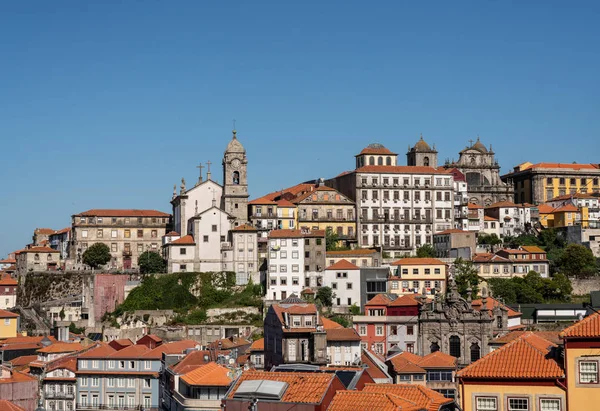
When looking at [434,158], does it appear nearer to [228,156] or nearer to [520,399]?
[228,156]

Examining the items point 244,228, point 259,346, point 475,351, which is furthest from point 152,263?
point 475,351

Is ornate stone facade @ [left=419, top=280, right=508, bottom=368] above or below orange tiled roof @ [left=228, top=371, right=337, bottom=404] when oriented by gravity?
below

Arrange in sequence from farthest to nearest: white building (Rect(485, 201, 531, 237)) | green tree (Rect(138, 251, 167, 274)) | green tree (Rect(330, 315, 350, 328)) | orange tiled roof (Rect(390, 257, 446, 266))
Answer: white building (Rect(485, 201, 531, 237)) < green tree (Rect(138, 251, 167, 274)) < orange tiled roof (Rect(390, 257, 446, 266)) < green tree (Rect(330, 315, 350, 328))

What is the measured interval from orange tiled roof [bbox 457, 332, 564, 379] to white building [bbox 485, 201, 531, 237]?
309ft

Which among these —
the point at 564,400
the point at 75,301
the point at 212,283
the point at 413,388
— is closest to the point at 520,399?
the point at 564,400

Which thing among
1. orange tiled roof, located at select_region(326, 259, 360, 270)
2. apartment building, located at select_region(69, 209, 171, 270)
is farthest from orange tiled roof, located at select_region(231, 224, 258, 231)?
apartment building, located at select_region(69, 209, 171, 270)

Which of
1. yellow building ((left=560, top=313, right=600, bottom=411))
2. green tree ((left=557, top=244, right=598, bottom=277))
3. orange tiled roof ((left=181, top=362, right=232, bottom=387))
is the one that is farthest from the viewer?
green tree ((left=557, top=244, right=598, bottom=277))

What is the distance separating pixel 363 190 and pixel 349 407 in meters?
87.1

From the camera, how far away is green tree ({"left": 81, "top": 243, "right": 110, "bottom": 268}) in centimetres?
11156

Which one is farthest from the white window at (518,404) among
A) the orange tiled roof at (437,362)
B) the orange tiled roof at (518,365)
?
the orange tiled roof at (437,362)

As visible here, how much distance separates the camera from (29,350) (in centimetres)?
8994

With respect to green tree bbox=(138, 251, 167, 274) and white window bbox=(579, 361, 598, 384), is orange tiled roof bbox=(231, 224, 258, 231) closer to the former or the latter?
green tree bbox=(138, 251, 167, 274)

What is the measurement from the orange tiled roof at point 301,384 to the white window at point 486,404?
5.03 metres

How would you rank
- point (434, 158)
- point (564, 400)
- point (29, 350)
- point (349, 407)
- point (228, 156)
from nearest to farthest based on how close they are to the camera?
point (564, 400) → point (349, 407) → point (29, 350) → point (228, 156) → point (434, 158)
